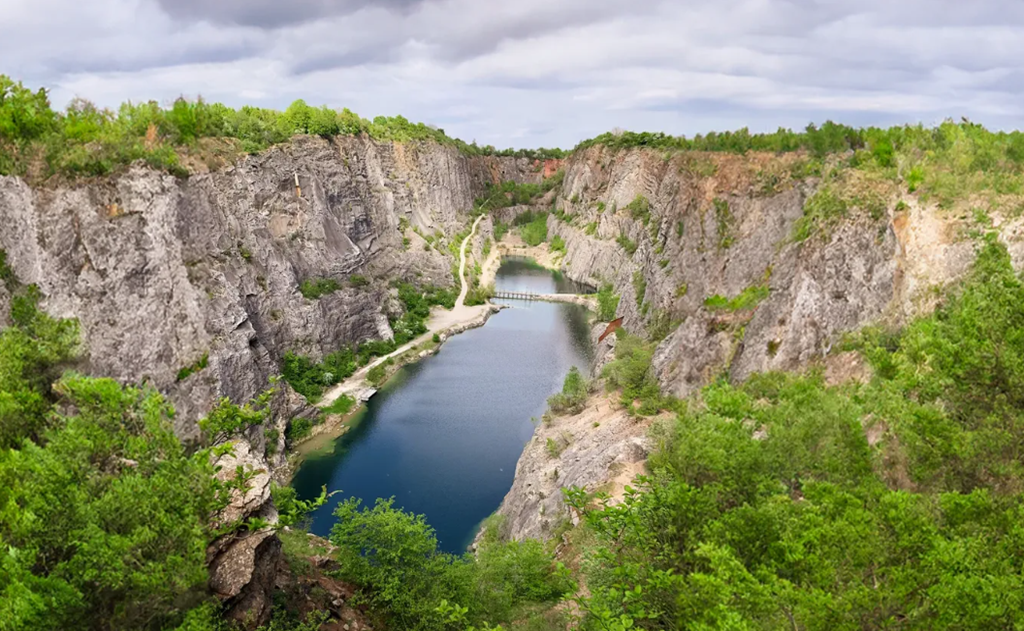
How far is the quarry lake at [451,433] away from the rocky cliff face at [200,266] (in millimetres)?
7170

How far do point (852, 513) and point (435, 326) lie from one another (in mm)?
56636

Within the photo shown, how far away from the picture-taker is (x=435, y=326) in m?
64.9

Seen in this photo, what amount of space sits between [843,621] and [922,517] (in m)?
2.11

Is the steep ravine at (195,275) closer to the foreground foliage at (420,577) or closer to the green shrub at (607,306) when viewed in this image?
the foreground foliage at (420,577)

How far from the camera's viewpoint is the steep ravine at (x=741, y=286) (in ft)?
80.2

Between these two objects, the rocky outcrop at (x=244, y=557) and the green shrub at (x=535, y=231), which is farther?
the green shrub at (x=535, y=231)

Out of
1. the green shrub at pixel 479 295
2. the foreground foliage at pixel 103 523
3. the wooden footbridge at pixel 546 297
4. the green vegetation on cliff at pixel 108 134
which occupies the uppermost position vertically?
→ the green vegetation on cliff at pixel 108 134

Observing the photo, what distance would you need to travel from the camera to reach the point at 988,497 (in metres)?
9.85

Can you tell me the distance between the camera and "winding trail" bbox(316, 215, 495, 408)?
47.2 meters

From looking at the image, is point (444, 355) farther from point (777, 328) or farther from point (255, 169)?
point (777, 328)

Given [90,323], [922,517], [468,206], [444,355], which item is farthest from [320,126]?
[922,517]

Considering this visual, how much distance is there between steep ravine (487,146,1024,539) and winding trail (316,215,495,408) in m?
16.5

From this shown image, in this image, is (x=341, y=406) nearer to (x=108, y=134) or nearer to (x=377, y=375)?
(x=377, y=375)

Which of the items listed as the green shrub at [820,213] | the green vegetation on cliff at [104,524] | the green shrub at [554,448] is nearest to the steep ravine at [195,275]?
the green vegetation on cliff at [104,524]
